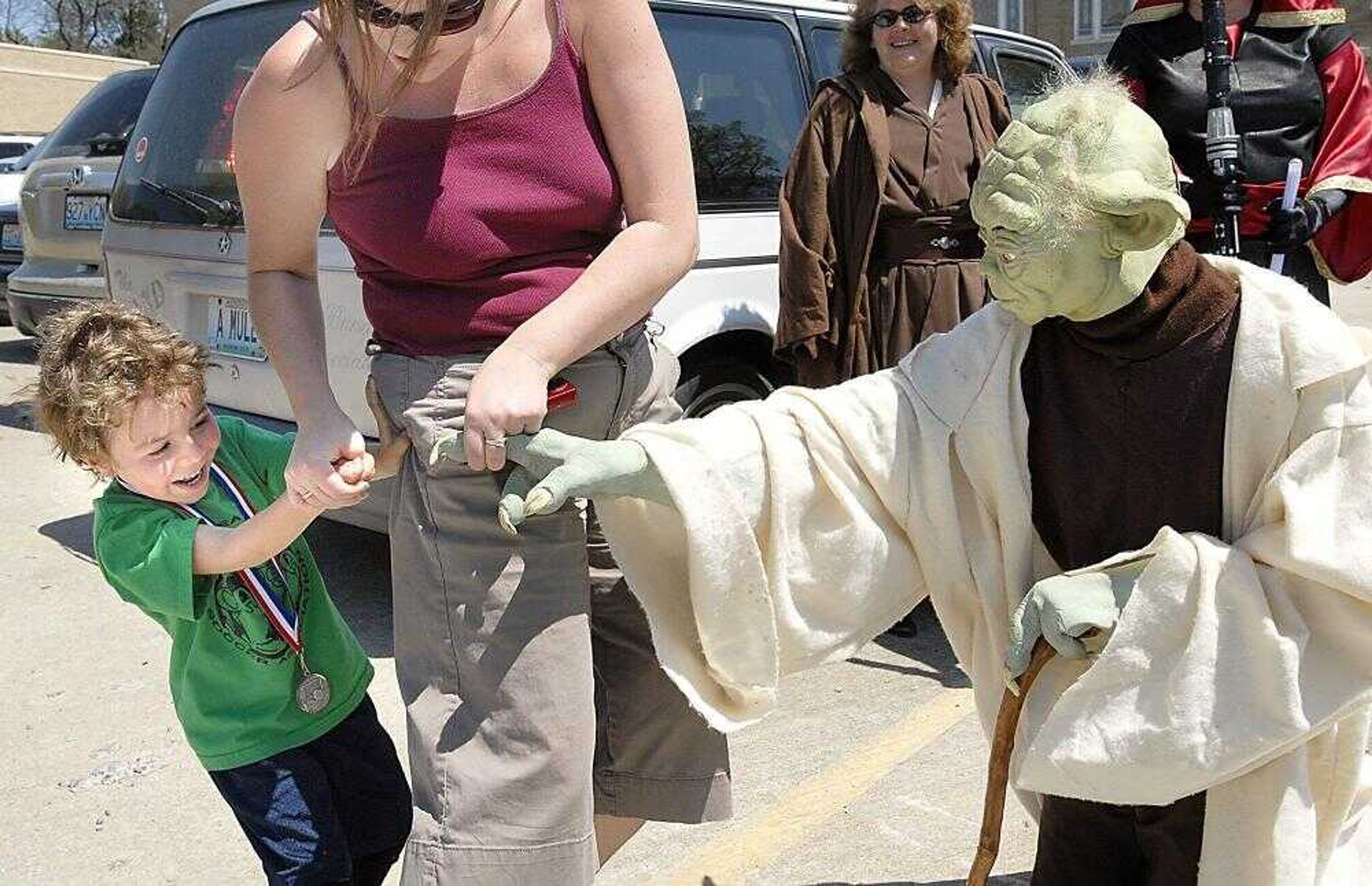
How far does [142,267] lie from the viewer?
4707 millimetres

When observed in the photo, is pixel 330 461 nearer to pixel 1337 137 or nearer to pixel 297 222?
pixel 297 222

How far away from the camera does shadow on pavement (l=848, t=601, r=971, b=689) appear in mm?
3943

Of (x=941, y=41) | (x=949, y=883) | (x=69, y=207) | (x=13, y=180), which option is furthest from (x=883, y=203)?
(x=13, y=180)

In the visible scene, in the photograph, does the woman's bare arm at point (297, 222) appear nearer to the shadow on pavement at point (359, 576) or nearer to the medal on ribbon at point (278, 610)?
the medal on ribbon at point (278, 610)

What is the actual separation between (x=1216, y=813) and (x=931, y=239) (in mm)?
2297

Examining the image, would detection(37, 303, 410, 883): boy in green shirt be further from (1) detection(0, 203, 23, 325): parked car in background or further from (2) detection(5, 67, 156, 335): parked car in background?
(1) detection(0, 203, 23, 325): parked car in background

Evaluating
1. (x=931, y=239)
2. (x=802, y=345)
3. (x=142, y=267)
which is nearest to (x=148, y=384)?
(x=802, y=345)

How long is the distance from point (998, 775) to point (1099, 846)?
44 cm

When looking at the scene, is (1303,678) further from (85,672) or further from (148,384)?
(85,672)

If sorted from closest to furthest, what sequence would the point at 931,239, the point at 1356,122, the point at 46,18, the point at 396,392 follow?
the point at 396,392 → the point at 1356,122 → the point at 931,239 → the point at 46,18

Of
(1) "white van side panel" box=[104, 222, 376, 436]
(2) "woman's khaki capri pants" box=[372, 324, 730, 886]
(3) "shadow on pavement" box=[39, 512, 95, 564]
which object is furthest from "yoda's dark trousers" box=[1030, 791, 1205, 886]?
(3) "shadow on pavement" box=[39, 512, 95, 564]

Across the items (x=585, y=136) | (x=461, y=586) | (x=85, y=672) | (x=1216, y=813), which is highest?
(x=585, y=136)

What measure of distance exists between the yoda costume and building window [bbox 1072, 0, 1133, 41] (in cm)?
2683

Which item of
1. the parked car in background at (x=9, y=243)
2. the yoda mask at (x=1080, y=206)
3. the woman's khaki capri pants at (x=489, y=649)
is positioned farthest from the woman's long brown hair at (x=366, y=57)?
the parked car in background at (x=9, y=243)
